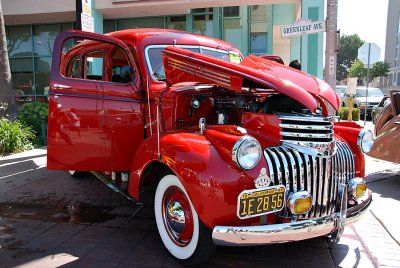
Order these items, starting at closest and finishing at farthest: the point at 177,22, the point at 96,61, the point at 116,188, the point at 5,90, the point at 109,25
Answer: the point at 116,188, the point at 96,61, the point at 5,90, the point at 177,22, the point at 109,25

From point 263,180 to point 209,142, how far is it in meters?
0.53

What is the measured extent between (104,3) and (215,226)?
11.7 meters

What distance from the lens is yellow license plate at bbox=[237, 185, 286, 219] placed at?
2.76 metres

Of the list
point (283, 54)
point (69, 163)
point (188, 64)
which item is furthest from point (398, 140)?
point (283, 54)

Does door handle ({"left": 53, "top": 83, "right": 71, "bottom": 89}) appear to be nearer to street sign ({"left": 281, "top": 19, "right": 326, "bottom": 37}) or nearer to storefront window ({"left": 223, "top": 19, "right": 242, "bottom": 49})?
street sign ({"left": 281, "top": 19, "right": 326, "bottom": 37})

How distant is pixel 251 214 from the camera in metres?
2.78

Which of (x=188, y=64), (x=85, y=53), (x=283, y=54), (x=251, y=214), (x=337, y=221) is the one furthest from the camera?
(x=283, y=54)

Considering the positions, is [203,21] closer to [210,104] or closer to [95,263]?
[210,104]

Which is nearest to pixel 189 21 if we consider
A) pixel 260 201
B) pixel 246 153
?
pixel 246 153

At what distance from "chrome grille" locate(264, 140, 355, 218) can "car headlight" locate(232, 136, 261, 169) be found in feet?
0.48

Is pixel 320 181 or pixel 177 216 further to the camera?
pixel 177 216

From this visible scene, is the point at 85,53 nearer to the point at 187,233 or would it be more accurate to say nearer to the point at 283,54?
the point at 187,233

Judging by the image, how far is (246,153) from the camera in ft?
9.29

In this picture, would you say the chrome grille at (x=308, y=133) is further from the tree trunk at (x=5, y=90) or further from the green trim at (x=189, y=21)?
the green trim at (x=189, y=21)
